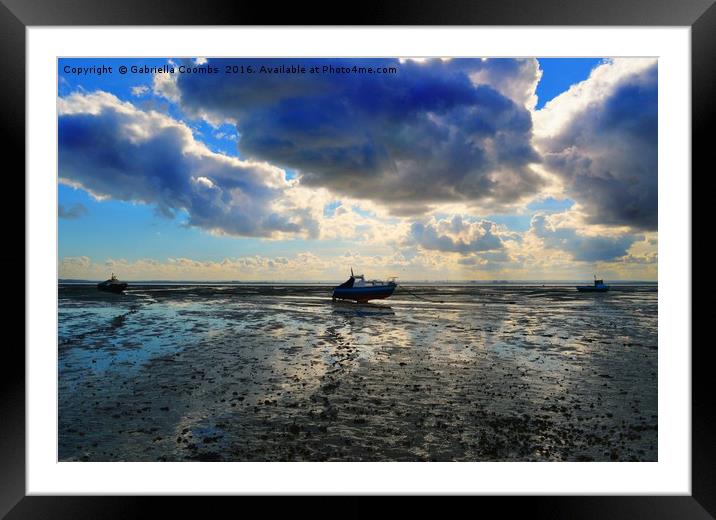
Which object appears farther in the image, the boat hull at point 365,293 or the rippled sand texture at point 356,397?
the boat hull at point 365,293

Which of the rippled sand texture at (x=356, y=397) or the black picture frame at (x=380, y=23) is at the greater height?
the black picture frame at (x=380, y=23)

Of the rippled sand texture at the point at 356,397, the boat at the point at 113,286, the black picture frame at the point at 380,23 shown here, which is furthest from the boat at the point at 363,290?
the black picture frame at the point at 380,23

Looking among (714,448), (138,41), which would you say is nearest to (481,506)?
(714,448)

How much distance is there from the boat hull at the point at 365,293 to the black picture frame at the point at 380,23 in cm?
2508

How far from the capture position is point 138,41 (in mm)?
3869

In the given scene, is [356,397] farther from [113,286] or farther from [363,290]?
[113,286]

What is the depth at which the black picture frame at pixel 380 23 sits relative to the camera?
3254 millimetres

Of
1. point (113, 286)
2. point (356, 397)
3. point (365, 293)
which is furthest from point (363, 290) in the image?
point (113, 286)

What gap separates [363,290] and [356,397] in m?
22.8

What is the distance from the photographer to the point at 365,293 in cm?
2984

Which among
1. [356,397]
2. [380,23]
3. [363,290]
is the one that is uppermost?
[380,23]

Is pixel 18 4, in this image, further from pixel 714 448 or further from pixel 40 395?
pixel 714 448

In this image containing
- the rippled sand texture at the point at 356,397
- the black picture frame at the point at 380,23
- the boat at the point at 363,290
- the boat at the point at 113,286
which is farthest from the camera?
the boat at the point at 113,286

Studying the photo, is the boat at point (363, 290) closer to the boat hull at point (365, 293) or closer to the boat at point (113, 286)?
the boat hull at point (365, 293)
